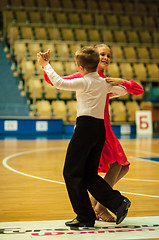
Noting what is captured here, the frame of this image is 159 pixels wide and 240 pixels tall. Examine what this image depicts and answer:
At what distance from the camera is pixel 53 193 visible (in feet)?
11.9

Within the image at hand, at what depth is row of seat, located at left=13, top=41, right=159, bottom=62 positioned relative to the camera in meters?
11.1

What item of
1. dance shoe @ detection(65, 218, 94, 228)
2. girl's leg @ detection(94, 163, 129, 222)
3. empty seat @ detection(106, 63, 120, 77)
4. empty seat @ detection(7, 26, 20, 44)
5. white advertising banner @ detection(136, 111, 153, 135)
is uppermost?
empty seat @ detection(7, 26, 20, 44)

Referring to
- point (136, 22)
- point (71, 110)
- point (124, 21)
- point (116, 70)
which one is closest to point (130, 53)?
point (116, 70)

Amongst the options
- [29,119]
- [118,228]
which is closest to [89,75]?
[118,228]

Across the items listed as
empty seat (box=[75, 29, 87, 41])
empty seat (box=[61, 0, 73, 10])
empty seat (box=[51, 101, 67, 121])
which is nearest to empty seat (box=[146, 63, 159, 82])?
empty seat (box=[75, 29, 87, 41])

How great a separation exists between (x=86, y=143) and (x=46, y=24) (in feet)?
Answer: 33.4

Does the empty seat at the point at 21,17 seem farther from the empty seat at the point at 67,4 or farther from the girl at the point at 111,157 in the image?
the girl at the point at 111,157

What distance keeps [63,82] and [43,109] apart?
26.1 feet

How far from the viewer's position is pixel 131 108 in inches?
436

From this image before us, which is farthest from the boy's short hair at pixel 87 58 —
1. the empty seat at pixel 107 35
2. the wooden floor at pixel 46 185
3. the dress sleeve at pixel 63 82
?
the empty seat at pixel 107 35

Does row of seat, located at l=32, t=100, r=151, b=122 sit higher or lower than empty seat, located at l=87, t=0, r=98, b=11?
lower

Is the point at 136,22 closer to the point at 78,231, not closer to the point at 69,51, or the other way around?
the point at 69,51

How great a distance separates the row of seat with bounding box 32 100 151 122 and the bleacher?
0.03 m

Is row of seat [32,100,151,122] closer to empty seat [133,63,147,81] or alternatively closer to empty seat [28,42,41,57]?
empty seat [133,63,147,81]
